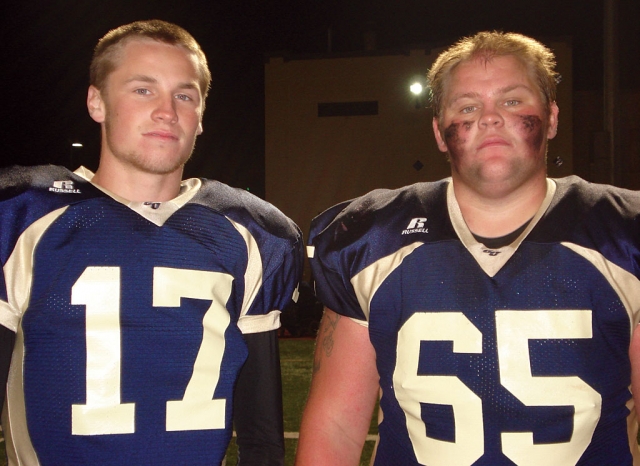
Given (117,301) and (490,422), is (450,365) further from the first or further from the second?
(117,301)

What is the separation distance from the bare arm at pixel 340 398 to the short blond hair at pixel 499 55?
786 mm

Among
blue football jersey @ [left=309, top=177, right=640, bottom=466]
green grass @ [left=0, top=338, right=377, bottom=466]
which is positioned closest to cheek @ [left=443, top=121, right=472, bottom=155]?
blue football jersey @ [left=309, top=177, right=640, bottom=466]

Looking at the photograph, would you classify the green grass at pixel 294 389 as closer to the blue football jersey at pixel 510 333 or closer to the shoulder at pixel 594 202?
the blue football jersey at pixel 510 333

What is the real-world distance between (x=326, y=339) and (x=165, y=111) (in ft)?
2.88

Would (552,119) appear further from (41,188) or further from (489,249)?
(41,188)

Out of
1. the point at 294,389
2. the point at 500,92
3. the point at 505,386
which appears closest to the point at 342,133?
the point at 294,389

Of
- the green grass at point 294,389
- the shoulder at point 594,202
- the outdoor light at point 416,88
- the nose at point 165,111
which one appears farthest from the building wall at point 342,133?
the nose at point 165,111

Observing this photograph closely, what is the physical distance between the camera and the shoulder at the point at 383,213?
6.95ft

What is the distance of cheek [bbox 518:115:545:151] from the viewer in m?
2.01

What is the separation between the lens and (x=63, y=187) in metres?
2.05

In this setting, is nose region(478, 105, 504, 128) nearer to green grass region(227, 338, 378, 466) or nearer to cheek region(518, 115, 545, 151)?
cheek region(518, 115, 545, 151)

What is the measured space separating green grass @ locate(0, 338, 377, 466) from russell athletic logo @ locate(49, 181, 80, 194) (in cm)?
199

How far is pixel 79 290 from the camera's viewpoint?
1.95 m

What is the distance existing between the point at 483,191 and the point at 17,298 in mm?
1389
